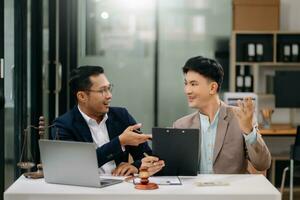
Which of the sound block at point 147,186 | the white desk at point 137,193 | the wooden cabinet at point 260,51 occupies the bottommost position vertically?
the white desk at point 137,193

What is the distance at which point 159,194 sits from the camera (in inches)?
86.2

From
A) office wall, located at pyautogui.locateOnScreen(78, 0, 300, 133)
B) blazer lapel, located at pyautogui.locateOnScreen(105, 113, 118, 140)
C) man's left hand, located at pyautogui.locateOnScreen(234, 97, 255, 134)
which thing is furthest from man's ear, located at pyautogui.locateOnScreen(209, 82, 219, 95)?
office wall, located at pyautogui.locateOnScreen(78, 0, 300, 133)

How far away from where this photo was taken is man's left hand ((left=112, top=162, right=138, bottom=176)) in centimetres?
264

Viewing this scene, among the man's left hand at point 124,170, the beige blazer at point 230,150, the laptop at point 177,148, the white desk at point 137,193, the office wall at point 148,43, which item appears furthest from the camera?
the office wall at point 148,43

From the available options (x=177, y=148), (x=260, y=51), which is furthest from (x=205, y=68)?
(x=260, y=51)

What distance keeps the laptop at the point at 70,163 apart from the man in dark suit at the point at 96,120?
405 millimetres

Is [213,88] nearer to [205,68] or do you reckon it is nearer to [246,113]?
[205,68]

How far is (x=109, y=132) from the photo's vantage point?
295 cm

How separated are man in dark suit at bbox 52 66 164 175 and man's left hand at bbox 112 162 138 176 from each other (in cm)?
2

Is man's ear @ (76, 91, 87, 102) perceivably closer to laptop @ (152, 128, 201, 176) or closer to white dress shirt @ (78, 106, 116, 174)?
white dress shirt @ (78, 106, 116, 174)

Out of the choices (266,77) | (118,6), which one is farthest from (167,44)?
(266,77)

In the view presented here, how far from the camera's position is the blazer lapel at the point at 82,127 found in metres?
2.84

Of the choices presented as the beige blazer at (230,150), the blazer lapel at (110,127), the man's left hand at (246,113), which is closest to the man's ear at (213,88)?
the beige blazer at (230,150)

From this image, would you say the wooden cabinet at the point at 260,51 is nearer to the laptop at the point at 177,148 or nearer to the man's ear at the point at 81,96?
the man's ear at the point at 81,96
